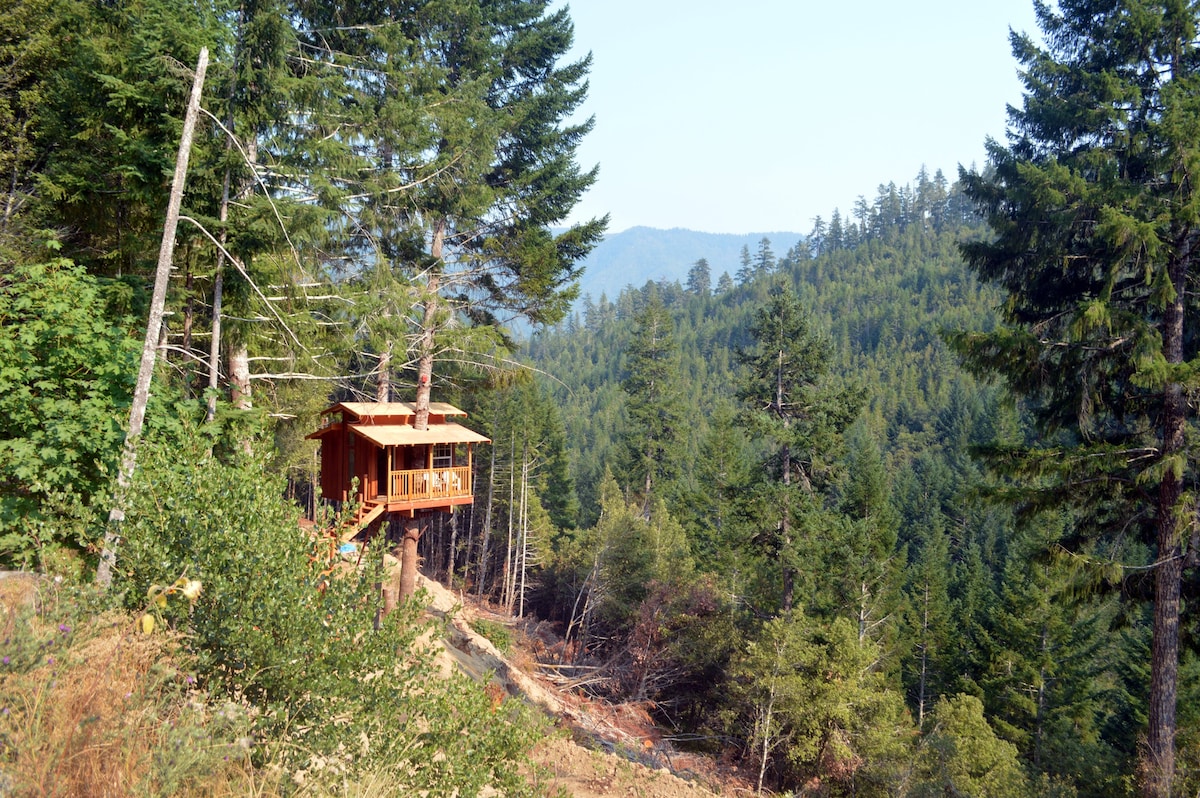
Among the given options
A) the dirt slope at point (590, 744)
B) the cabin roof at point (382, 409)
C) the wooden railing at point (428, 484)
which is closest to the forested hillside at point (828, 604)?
the dirt slope at point (590, 744)

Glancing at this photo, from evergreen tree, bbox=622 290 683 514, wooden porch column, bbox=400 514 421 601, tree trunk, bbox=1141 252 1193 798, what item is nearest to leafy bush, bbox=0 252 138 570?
wooden porch column, bbox=400 514 421 601

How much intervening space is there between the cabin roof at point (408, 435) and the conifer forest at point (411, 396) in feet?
2.50

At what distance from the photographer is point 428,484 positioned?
45.0 ft

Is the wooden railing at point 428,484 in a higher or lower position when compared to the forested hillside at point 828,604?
higher

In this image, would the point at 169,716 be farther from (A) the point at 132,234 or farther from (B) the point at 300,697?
(A) the point at 132,234

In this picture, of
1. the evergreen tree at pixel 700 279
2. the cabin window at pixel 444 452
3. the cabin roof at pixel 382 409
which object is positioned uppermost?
the evergreen tree at pixel 700 279

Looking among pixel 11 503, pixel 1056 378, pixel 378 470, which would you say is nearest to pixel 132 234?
pixel 11 503

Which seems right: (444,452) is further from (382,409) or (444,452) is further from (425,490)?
(382,409)

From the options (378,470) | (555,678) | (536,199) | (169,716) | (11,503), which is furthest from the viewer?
(555,678)

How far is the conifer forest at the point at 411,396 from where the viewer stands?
4.49 metres

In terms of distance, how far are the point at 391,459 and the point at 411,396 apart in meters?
7.95

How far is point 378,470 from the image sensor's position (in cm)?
1365

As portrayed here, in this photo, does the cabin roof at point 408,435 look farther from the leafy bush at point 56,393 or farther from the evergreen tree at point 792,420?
the evergreen tree at point 792,420

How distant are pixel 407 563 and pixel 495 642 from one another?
809 centimetres
